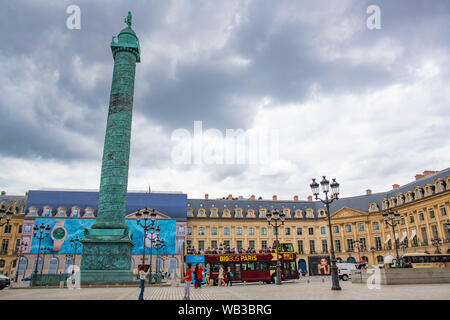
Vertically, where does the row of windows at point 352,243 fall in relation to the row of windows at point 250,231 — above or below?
below

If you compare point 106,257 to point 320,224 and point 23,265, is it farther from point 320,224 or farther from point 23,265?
point 320,224

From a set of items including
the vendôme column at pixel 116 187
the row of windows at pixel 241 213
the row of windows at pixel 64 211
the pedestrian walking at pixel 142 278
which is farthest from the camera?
the row of windows at pixel 241 213

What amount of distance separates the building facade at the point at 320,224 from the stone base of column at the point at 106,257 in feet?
116

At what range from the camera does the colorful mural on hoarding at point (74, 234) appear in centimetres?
5359

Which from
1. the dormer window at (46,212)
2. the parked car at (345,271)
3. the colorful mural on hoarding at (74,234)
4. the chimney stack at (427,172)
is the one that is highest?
the chimney stack at (427,172)

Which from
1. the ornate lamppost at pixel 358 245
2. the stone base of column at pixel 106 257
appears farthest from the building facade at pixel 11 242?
the ornate lamppost at pixel 358 245

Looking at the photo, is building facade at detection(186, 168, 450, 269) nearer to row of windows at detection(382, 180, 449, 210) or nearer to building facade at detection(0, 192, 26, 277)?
row of windows at detection(382, 180, 449, 210)

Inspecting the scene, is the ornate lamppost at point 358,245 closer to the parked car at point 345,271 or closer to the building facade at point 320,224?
the building facade at point 320,224

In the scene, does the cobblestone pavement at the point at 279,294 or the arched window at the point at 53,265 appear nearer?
the cobblestone pavement at the point at 279,294

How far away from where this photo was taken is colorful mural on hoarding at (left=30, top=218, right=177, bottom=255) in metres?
53.6

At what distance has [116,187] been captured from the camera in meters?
27.3

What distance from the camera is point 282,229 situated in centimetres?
6325
